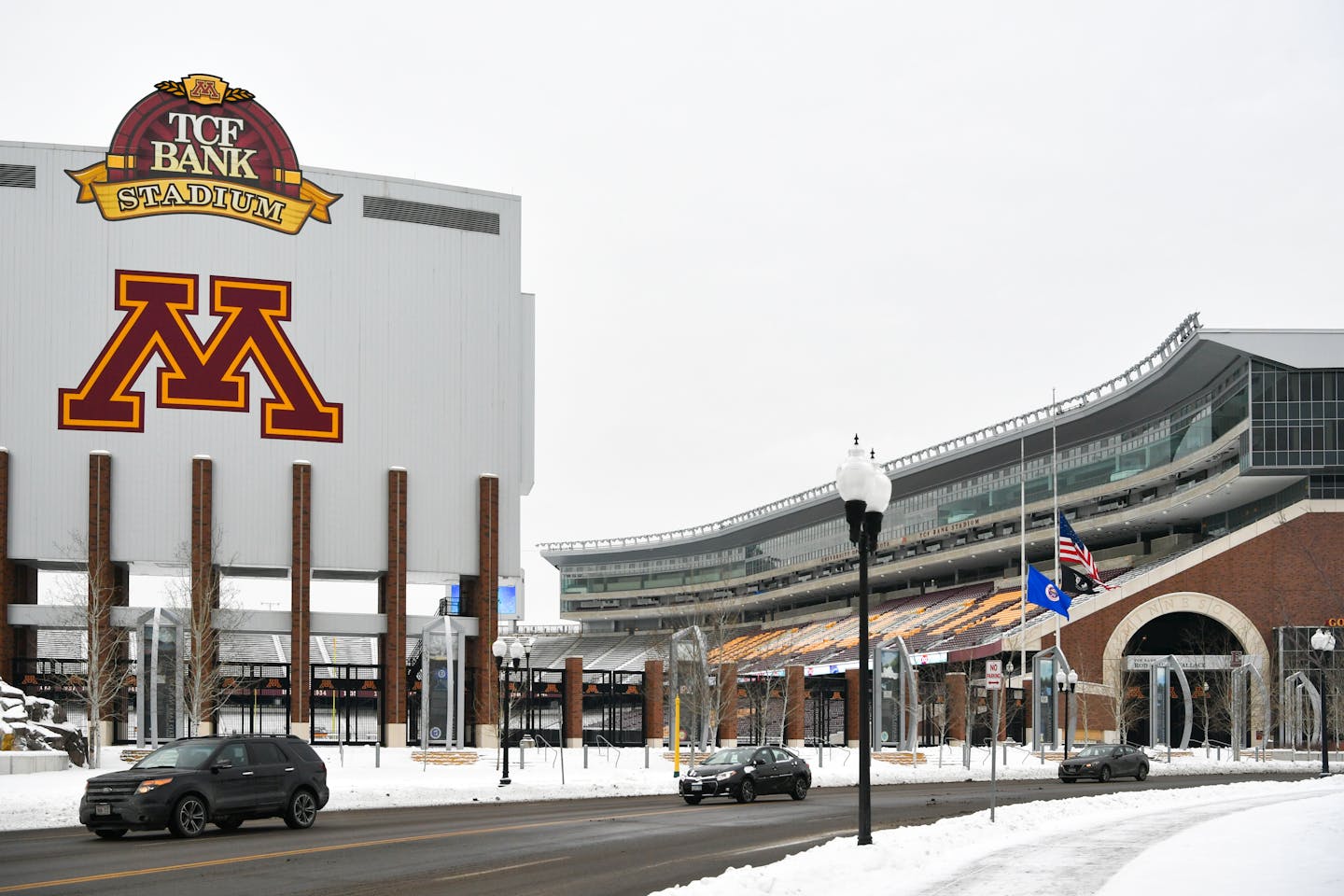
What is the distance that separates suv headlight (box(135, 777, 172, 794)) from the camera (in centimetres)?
2309

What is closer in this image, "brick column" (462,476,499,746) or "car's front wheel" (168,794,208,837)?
"car's front wheel" (168,794,208,837)

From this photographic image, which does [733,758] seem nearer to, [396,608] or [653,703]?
[396,608]

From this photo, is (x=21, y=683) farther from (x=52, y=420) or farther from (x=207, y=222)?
(x=207, y=222)

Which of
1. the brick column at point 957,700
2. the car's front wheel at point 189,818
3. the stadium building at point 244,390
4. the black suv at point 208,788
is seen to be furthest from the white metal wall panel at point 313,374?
the car's front wheel at point 189,818

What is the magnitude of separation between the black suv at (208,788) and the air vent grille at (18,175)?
4503 centimetres

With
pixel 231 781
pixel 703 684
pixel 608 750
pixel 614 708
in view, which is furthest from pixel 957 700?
pixel 231 781

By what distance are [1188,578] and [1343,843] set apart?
65.0 m

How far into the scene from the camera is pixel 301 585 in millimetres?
63125

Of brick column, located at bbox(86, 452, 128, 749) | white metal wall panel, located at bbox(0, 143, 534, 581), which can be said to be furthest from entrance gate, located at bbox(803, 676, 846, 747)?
brick column, located at bbox(86, 452, 128, 749)

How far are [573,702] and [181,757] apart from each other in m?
44.3

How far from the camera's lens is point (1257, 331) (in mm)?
76125

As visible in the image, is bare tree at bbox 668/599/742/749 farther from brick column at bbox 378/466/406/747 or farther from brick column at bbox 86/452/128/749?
brick column at bbox 86/452/128/749

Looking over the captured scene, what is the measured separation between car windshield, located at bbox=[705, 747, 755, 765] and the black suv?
10996mm

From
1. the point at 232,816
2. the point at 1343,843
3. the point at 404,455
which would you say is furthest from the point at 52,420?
the point at 1343,843
